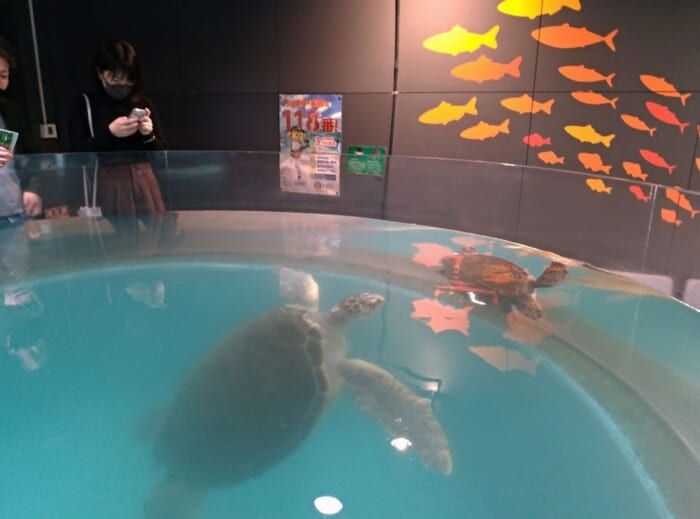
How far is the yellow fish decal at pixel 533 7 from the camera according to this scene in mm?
3904

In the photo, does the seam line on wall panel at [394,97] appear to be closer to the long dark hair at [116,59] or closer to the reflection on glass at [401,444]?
the long dark hair at [116,59]

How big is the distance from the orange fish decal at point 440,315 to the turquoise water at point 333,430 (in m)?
0.04

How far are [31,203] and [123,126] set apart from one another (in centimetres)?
103

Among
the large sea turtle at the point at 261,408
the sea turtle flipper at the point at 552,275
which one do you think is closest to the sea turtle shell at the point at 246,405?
the large sea turtle at the point at 261,408

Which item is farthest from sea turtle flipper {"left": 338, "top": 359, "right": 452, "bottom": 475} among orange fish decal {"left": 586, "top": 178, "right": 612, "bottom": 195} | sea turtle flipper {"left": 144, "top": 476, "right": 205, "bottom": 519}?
orange fish decal {"left": 586, "top": 178, "right": 612, "bottom": 195}

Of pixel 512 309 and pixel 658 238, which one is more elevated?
pixel 658 238

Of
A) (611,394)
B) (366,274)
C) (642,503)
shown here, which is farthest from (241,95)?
(642,503)

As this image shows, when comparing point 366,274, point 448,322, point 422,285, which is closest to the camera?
point 448,322

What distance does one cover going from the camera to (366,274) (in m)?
3.05

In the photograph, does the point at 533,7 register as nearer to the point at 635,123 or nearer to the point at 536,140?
the point at 536,140

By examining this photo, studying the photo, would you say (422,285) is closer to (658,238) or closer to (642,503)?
(658,238)

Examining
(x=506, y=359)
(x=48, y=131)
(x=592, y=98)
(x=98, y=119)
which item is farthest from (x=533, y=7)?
(x=48, y=131)

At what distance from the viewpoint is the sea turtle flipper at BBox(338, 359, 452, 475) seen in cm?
155

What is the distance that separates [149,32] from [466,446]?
17.2 ft
